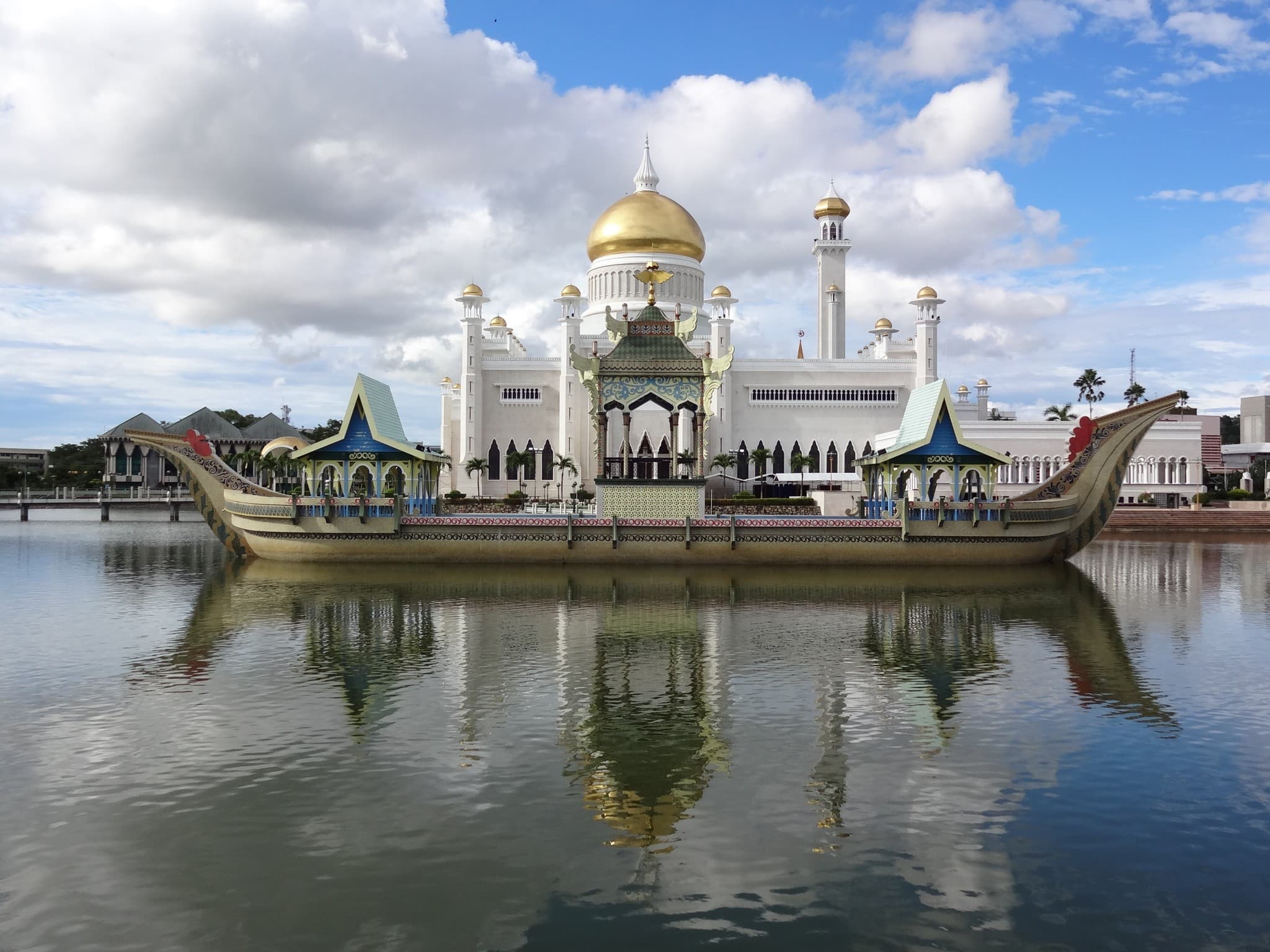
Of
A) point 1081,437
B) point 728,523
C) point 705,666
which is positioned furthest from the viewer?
point 1081,437

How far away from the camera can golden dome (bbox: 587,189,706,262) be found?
58.6m

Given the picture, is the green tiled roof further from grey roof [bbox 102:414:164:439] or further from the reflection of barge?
grey roof [bbox 102:414:164:439]

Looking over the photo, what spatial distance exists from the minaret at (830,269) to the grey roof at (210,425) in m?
54.8

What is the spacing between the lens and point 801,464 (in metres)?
53.8

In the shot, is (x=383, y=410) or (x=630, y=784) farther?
(x=383, y=410)

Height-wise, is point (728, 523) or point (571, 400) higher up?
point (571, 400)

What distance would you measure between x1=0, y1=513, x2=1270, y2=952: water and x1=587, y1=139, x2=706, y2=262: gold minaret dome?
4310 centimetres

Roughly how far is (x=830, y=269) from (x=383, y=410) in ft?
141

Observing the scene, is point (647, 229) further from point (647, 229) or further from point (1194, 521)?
point (1194, 521)

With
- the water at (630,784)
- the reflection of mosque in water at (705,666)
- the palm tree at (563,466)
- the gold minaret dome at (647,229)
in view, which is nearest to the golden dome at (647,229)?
the gold minaret dome at (647,229)

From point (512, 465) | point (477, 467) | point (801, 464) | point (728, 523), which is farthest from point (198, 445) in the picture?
point (801, 464)

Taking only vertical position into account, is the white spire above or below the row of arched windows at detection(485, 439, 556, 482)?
above

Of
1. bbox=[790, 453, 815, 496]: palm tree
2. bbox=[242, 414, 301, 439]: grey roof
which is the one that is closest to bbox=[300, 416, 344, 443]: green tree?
bbox=[242, 414, 301, 439]: grey roof

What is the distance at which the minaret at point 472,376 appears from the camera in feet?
190
